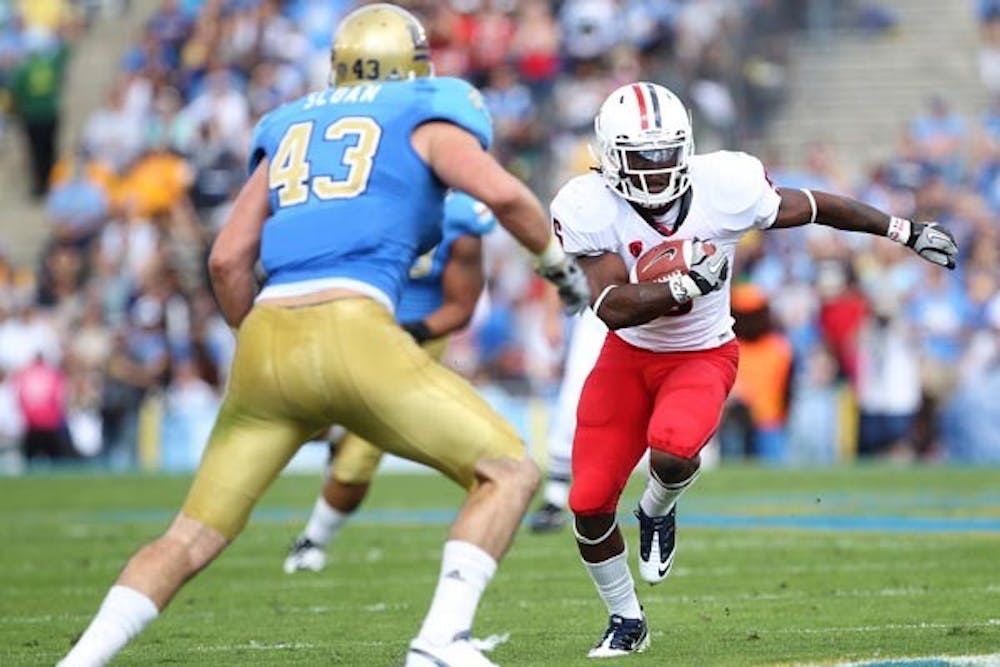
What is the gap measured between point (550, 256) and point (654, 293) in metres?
0.75

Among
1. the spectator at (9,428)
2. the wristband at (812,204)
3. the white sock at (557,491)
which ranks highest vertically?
→ the wristband at (812,204)

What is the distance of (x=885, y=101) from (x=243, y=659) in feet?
48.8

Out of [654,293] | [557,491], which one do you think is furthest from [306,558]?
[654,293]

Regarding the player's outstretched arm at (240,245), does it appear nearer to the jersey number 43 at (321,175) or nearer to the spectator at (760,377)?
the jersey number 43 at (321,175)

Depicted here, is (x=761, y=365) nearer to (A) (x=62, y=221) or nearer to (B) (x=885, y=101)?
(B) (x=885, y=101)

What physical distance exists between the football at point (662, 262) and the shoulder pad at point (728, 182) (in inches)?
7.0

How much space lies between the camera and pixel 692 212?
21.7 feet

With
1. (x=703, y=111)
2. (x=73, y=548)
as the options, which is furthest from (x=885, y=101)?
(x=73, y=548)

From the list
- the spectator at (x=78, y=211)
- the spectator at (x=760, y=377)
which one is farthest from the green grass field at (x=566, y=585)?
the spectator at (x=78, y=211)

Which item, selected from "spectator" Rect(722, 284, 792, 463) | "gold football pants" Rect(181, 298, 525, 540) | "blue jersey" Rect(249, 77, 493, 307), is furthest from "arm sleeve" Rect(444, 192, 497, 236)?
"spectator" Rect(722, 284, 792, 463)

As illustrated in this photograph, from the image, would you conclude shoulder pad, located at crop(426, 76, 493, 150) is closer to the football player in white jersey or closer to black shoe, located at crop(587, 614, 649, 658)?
the football player in white jersey

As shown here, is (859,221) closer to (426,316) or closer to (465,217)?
(465,217)

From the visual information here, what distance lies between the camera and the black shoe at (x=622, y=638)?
6.50 m

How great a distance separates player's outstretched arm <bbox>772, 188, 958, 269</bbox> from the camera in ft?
21.9
